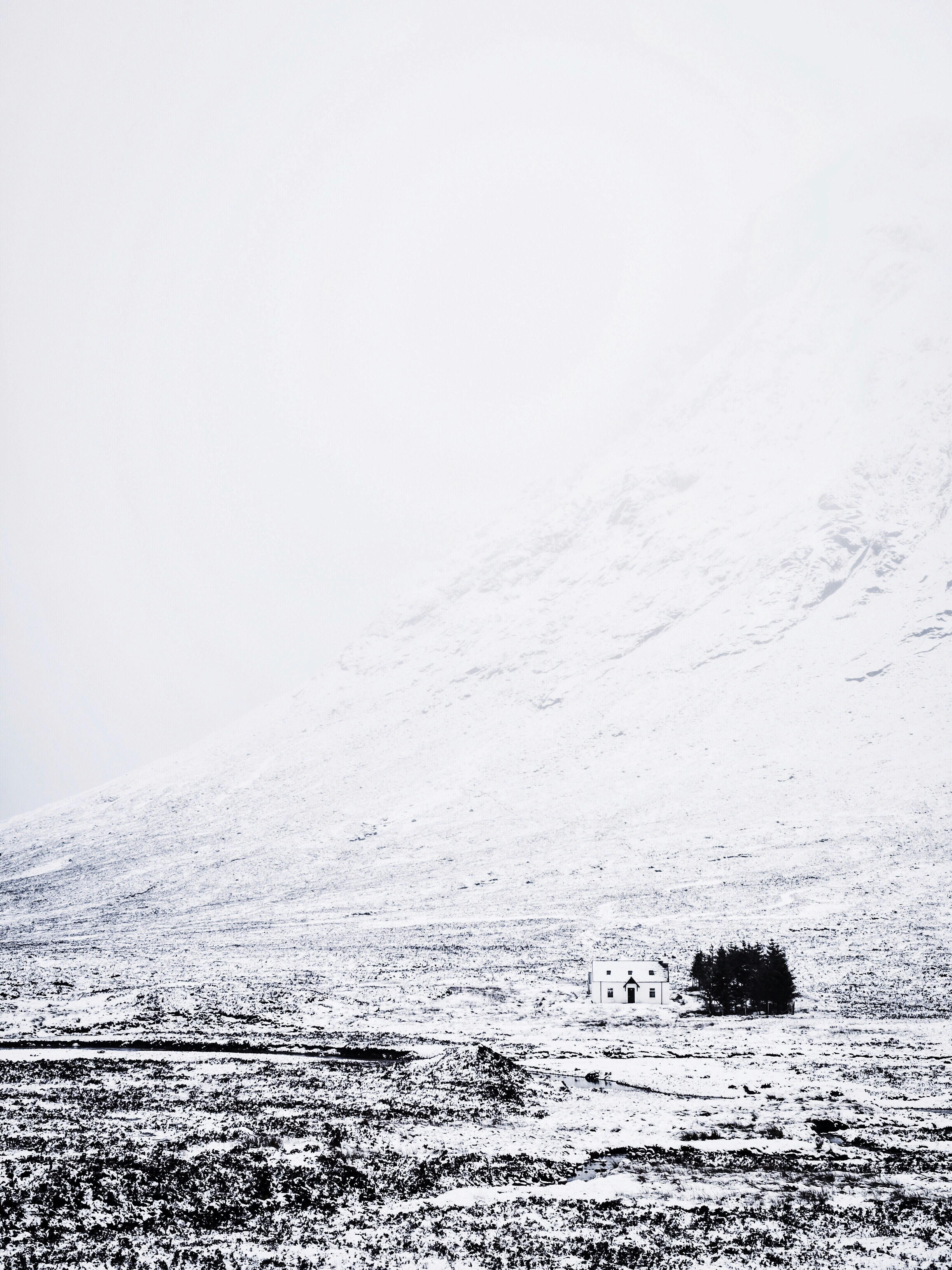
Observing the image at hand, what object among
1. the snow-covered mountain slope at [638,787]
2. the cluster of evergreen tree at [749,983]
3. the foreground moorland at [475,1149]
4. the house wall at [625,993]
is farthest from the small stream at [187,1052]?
the snow-covered mountain slope at [638,787]

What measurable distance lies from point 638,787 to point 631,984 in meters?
79.9

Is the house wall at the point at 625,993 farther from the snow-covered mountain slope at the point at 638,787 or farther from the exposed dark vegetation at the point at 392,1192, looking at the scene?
the exposed dark vegetation at the point at 392,1192

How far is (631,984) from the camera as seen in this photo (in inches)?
2285

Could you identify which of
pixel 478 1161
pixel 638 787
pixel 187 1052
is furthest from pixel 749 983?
pixel 638 787

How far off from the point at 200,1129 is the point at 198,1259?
9.91 meters

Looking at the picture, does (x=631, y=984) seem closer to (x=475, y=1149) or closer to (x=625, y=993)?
(x=625, y=993)

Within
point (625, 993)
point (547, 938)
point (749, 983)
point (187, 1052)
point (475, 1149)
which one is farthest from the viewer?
point (547, 938)

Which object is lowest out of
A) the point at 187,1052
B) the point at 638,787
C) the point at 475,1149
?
the point at 475,1149

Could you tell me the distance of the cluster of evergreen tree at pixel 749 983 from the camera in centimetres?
5347

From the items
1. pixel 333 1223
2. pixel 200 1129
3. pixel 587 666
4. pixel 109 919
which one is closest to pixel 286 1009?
pixel 200 1129

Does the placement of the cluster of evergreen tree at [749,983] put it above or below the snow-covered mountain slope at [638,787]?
below

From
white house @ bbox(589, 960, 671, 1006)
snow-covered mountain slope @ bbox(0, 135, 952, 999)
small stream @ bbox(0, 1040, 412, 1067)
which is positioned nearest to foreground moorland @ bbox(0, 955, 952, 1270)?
small stream @ bbox(0, 1040, 412, 1067)

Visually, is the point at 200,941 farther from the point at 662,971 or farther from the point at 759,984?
the point at 759,984

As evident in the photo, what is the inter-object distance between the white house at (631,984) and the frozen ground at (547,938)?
2818 millimetres
